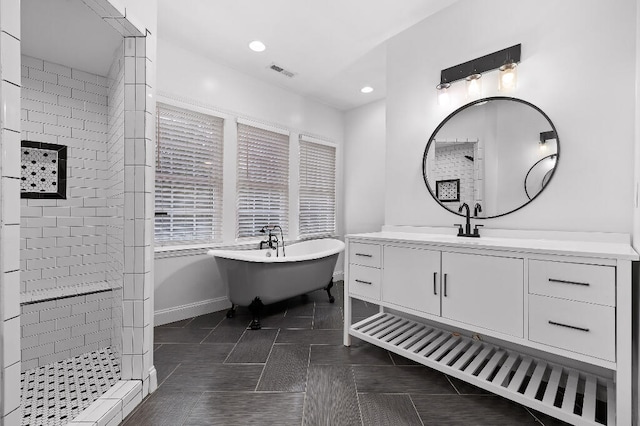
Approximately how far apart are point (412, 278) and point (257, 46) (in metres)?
2.58

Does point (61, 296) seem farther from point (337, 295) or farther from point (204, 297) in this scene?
point (337, 295)

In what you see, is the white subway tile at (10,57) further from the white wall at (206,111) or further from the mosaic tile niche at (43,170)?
the white wall at (206,111)

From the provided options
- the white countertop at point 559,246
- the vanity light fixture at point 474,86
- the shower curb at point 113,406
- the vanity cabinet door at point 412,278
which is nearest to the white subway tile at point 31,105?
the shower curb at point 113,406

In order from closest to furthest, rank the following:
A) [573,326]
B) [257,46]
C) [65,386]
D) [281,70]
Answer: [573,326], [65,386], [257,46], [281,70]

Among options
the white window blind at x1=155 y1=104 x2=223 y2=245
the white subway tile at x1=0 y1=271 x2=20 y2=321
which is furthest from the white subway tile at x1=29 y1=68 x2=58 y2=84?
the white subway tile at x1=0 y1=271 x2=20 y2=321

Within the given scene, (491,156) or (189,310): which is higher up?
(491,156)

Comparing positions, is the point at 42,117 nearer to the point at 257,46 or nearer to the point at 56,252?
the point at 56,252

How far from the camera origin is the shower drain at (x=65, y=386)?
1461 millimetres

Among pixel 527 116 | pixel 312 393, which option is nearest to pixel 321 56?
pixel 527 116

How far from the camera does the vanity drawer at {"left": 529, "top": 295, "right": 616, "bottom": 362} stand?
4.10ft

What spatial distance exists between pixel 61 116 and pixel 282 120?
220 cm

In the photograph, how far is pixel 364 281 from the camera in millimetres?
2201

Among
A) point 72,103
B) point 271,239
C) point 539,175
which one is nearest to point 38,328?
point 72,103

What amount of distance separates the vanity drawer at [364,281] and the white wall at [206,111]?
5.38ft
